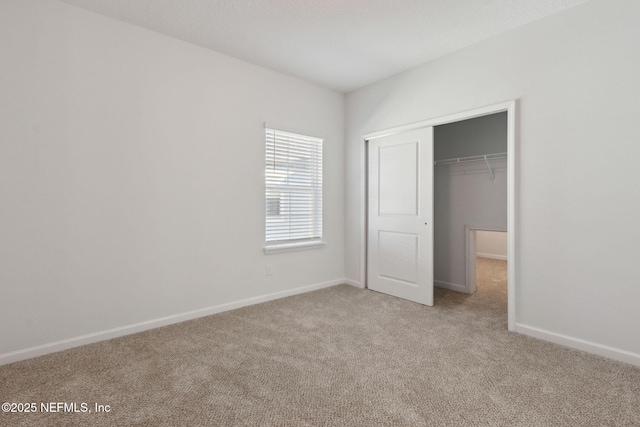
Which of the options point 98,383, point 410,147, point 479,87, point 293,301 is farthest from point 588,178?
point 98,383

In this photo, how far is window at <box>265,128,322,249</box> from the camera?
3.78 meters

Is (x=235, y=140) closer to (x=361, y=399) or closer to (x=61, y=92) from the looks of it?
(x=61, y=92)

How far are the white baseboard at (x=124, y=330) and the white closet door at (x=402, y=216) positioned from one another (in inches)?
48.1

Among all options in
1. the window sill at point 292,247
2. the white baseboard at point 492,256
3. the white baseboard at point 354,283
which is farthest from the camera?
the white baseboard at point 492,256

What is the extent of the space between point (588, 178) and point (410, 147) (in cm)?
169

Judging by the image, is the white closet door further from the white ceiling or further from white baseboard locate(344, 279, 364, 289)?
the white ceiling

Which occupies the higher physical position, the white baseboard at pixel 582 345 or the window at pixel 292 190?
the window at pixel 292 190

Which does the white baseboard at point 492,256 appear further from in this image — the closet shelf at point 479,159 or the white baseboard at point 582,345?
the white baseboard at point 582,345

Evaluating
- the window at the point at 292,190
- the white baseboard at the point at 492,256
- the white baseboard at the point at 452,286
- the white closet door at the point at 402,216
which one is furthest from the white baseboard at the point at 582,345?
the white baseboard at the point at 492,256

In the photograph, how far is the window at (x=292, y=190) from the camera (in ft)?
12.4

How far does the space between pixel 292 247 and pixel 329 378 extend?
6.58 feet

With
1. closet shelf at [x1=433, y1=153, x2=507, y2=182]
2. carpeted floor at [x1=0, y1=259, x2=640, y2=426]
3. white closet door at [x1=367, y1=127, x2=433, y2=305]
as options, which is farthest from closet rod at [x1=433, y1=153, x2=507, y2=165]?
carpeted floor at [x1=0, y1=259, x2=640, y2=426]

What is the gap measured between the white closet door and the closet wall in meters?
0.93

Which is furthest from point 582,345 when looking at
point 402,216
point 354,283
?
point 354,283
